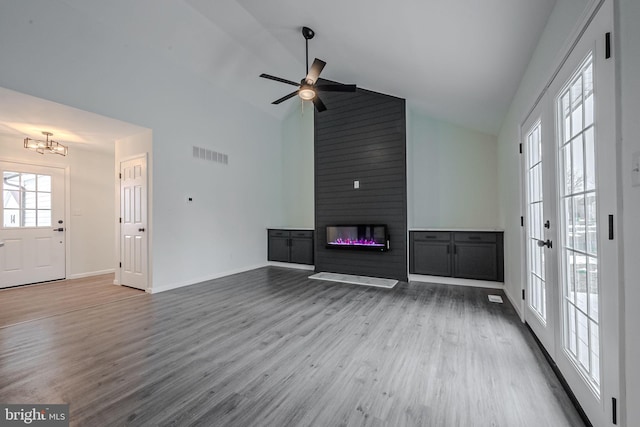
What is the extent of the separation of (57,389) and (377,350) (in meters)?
2.31

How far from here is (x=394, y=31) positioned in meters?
2.76

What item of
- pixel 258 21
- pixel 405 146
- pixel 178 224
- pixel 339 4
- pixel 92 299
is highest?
pixel 258 21

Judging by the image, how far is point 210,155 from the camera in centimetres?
508

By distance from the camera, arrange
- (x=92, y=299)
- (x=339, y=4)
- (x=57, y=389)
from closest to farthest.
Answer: (x=57, y=389) → (x=339, y=4) → (x=92, y=299)

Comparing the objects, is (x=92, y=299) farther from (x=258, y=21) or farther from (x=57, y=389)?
(x=258, y=21)

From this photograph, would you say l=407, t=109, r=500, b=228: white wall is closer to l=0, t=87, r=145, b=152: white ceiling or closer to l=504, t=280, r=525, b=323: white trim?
l=504, t=280, r=525, b=323: white trim

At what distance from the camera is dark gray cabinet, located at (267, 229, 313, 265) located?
588 centimetres

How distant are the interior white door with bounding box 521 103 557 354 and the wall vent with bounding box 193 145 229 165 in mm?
4771

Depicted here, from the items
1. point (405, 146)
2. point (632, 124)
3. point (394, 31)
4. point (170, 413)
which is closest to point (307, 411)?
point (170, 413)

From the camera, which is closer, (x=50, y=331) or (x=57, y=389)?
(x=57, y=389)

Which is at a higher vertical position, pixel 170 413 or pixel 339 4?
pixel 339 4

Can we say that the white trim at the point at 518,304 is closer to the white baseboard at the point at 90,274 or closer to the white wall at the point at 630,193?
the white wall at the point at 630,193

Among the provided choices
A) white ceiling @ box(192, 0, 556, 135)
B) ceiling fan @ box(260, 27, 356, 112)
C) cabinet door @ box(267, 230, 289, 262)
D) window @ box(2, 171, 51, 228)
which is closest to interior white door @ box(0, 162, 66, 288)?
window @ box(2, 171, 51, 228)

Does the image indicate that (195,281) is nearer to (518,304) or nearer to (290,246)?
(290,246)
